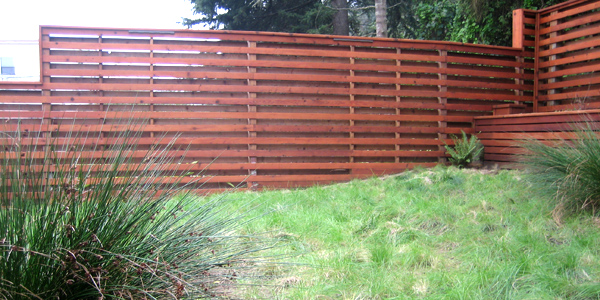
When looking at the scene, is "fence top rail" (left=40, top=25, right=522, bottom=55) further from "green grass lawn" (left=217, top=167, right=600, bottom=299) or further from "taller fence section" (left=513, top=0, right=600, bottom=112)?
"green grass lawn" (left=217, top=167, right=600, bottom=299)

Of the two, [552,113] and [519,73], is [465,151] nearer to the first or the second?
[552,113]

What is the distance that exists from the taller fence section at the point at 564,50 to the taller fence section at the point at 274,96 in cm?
44

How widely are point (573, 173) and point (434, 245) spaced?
4.23 ft

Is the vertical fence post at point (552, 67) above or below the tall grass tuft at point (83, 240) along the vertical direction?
→ above

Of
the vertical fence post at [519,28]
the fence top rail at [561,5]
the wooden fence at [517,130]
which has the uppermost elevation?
the fence top rail at [561,5]

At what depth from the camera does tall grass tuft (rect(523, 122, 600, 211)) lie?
11.0 feet

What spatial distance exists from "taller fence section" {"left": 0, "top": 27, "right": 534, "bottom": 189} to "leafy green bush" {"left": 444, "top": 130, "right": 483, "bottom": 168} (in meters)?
0.22

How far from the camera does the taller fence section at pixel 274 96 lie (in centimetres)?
530

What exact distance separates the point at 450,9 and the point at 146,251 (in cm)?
1082

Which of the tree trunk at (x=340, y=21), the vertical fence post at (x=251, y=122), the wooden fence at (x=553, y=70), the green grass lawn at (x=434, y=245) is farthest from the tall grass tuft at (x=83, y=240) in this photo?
the tree trunk at (x=340, y=21)

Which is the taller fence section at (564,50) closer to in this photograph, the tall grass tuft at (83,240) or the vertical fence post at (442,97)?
the vertical fence post at (442,97)

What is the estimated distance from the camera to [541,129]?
5258 mm

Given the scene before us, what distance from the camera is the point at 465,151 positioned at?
5973 millimetres

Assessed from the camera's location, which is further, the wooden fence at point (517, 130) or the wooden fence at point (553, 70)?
the wooden fence at point (553, 70)
